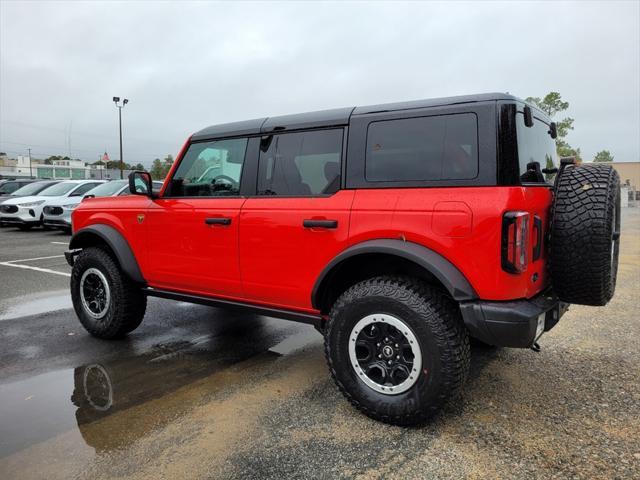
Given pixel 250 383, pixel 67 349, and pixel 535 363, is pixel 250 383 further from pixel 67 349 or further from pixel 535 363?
pixel 535 363

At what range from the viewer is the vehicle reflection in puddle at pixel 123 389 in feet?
9.55

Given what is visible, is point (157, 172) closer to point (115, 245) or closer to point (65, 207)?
point (65, 207)

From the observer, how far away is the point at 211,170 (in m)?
3.98

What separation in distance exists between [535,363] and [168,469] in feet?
9.49

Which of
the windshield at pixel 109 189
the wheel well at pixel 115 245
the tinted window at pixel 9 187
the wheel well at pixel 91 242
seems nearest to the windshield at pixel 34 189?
the tinted window at pixel 9 187

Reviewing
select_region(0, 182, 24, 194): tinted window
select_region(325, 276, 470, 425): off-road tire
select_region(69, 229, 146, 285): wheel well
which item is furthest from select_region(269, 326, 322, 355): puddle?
select_region(0, 182, 24, 194): tinted window

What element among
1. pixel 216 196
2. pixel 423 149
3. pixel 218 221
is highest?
pixel 423 149

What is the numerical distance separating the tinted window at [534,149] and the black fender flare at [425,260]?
2.19ft

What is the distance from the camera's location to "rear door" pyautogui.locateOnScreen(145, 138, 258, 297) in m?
3.70

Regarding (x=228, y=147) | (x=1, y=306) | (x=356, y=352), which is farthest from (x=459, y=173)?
(x=1, y=306)

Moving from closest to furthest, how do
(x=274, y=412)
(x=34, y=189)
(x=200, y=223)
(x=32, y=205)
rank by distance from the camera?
(x=274, y=412) < (x=200, y=223) < (x=32, y=205) < (x=34, y=189)

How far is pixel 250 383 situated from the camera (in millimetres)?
3590

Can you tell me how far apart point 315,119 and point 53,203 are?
42.6ft

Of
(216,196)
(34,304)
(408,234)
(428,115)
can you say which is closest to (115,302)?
(216,196)
